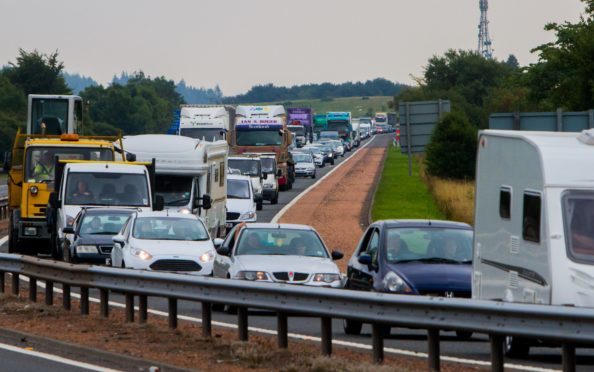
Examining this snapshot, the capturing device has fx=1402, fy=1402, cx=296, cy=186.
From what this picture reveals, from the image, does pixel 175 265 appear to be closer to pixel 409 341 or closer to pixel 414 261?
pixel 414 261

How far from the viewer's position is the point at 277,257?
20062mm

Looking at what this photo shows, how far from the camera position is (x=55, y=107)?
4359cm

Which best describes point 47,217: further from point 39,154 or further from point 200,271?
point 200,271

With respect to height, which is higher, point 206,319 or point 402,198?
point 206,319

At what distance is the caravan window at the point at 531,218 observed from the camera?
13.3 metres

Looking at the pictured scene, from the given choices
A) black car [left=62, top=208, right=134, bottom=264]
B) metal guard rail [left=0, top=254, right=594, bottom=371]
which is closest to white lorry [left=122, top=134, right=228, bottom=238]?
black car [left=62, top=208, right=134, bottom=264]

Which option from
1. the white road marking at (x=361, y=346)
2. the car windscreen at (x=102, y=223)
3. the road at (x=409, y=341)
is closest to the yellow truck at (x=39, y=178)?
the car windscreen at (x=102, y=223)

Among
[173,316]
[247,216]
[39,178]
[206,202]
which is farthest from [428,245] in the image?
[247,216]

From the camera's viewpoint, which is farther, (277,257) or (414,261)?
(277,257)

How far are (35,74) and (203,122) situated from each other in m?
75.7

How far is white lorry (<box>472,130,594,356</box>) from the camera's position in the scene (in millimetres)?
12766

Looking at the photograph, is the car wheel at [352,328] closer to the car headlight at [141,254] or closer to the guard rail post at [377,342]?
the guard rail post at [377,342]

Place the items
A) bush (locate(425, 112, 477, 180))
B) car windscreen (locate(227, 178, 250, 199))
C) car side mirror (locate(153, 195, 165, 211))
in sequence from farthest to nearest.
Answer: bush (locate(425, 112, 477, 180)) < car windscreen (locate(227, 178, 250, 199)) < car side mirror (locate(153, 195, 165, 211))

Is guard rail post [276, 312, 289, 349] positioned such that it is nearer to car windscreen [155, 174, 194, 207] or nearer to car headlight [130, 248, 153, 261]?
car headlight [130, 248, 153, 261]
